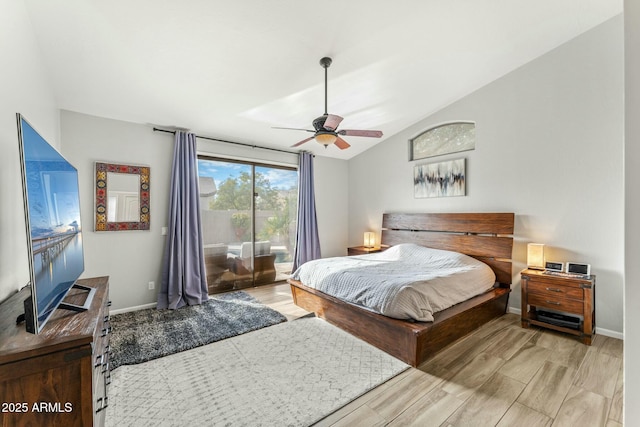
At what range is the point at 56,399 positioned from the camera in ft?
3.33

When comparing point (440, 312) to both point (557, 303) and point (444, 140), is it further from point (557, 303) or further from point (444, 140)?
point (444, 140)

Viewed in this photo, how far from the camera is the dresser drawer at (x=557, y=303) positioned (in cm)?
287

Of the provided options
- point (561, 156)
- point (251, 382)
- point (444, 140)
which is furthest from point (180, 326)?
point (561, 156)

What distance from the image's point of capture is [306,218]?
5.34 m

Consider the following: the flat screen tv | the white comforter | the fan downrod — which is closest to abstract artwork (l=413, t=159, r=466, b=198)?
the white comforter

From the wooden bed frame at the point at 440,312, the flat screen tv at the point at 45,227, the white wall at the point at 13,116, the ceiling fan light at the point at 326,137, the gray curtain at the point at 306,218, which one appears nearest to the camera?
the flat screen tv at the point at 45,227

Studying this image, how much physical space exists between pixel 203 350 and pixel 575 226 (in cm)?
431

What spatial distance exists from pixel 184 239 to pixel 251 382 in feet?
8.19

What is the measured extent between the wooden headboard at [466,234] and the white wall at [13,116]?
4.59m

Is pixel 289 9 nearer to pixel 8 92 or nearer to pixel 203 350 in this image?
pixel 8 92

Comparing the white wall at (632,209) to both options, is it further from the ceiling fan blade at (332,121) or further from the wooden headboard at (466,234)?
the wooden headboard at (466,234)

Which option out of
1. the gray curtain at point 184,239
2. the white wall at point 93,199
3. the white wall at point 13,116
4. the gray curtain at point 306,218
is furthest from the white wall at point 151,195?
the gray curtain at point 306,218

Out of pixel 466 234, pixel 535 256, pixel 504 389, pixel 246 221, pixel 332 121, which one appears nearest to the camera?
pixel 504 389

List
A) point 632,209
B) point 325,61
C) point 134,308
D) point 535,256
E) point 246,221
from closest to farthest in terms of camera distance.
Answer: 1. point 632,209
2. point 325,61
3. point 535,256
4. point 134,308
5. point 246,221
